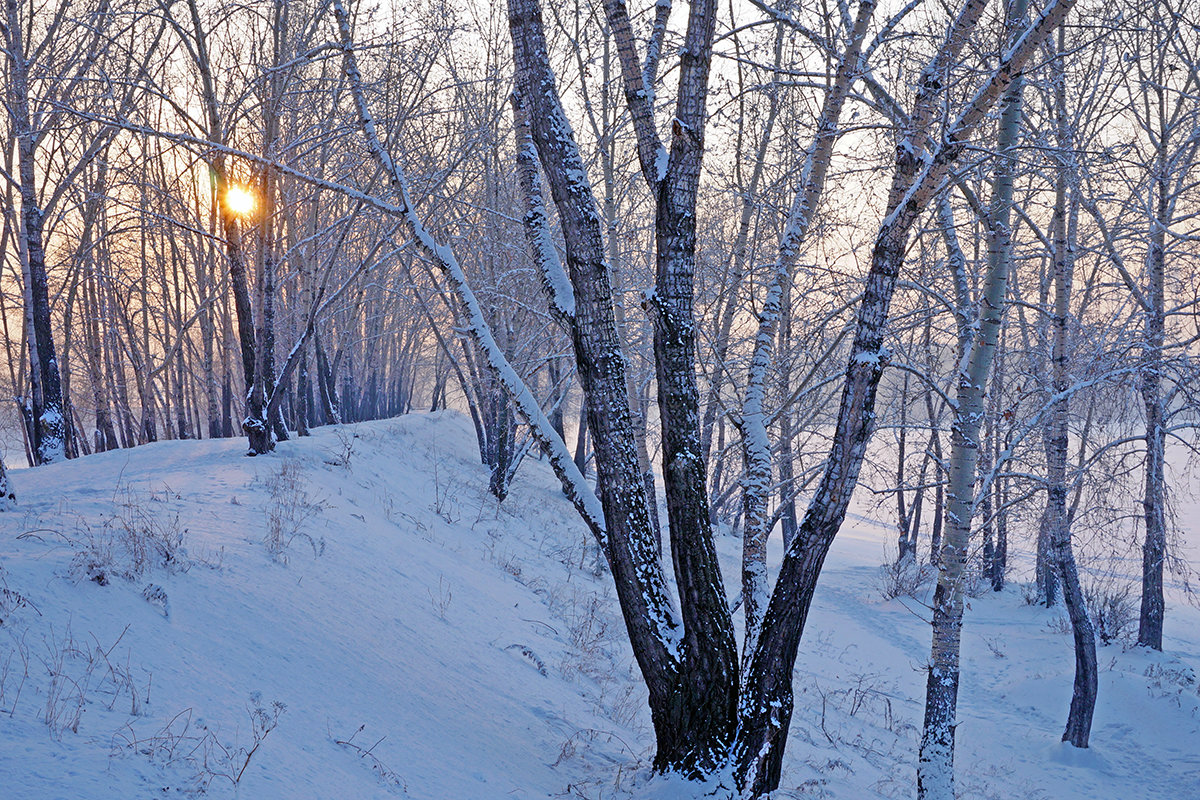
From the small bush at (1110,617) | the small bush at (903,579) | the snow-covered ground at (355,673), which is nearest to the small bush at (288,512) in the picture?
the snow-covered ground at (355,673)

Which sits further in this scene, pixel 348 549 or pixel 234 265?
pixel 234 265

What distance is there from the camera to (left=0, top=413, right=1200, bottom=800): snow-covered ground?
10.3ft

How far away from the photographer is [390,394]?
41.0 metres

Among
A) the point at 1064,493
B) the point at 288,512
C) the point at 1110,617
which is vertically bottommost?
the point at 1110,617

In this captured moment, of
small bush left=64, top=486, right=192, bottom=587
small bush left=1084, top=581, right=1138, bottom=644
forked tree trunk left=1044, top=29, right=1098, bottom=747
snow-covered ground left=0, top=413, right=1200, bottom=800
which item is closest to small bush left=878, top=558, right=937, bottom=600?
small bush left=1084, top=581, right=1138, bottom=644

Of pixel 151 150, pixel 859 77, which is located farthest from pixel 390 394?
pixel 859 77

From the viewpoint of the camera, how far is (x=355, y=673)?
4.36 m

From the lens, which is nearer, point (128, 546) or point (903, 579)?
point (128, 546)

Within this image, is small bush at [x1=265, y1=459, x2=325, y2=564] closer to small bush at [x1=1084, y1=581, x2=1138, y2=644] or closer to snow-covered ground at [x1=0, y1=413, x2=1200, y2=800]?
snow-covered ground at [x1=0, y1=413, x2=1200, y2=800]

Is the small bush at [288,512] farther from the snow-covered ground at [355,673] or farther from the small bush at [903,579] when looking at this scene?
the small bush at [903,579]

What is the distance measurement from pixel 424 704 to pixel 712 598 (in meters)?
1.91

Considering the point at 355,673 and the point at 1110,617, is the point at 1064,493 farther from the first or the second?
the point at 355,673

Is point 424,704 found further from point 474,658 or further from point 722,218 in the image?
point 722,218

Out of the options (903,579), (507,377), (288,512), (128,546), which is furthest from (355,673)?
(903,579)
